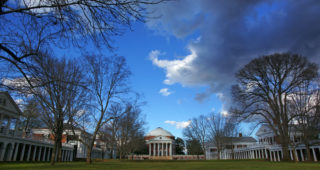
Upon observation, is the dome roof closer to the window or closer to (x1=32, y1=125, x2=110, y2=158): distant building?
(x1=32, y1=125, x2=110, y2=158): distant building

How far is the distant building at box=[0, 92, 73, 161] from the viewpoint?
87.8 ft

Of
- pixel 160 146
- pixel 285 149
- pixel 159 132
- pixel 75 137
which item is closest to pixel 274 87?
pixel 285 149

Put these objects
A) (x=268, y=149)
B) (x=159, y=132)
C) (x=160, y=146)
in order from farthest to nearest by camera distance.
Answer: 1. (x=159, y=132)
2. (x=160, y=146)
3. (x=268, y=149)

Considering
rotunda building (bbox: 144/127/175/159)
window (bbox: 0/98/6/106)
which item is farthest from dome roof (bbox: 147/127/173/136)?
window (bbox: 0/98/6/106)

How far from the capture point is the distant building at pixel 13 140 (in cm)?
2677

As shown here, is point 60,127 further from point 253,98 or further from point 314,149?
point 314,149

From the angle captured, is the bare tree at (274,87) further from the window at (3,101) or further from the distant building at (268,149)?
the window at (3,101)

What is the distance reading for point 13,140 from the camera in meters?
27.9

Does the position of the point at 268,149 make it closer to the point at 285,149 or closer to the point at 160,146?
the point at 285,149

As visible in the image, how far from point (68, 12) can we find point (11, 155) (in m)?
30.0

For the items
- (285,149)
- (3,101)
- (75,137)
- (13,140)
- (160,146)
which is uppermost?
(3,101)

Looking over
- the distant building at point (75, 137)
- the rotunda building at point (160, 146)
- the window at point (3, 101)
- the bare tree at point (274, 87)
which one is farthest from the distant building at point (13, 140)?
the rotunda building at point (160, 146)

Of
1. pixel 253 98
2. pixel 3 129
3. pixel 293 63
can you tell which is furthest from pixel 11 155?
pixel 293 63

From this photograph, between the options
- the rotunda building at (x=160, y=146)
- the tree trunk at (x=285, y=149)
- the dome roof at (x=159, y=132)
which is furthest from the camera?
the dome roof at (x=159, y=132)
